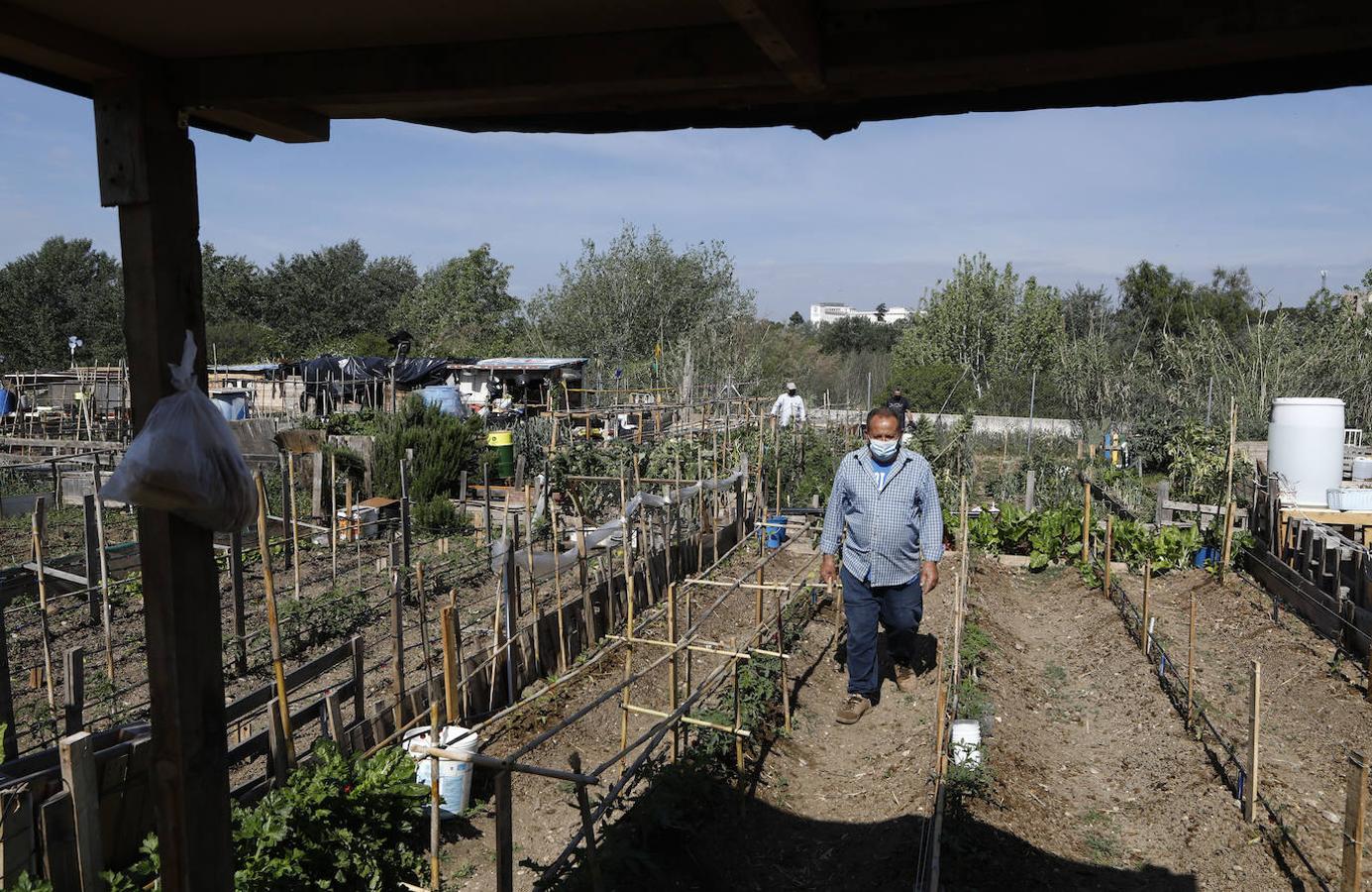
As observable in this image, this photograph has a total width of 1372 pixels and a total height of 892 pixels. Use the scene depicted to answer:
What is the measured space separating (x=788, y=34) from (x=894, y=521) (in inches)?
151

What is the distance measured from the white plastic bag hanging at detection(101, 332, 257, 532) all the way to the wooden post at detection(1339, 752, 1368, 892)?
323 centimetres

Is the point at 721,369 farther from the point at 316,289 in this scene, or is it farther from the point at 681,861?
the point at 316,289

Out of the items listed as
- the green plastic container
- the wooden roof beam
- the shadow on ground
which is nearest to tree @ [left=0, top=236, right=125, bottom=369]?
the green plastic container

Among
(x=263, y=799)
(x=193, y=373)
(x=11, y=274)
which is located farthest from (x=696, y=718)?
(x=11, y=274)

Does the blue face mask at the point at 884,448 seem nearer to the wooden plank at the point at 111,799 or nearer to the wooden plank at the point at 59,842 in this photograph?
the wooden plank at the point at 111,799

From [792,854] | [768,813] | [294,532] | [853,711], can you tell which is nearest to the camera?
[792,854]

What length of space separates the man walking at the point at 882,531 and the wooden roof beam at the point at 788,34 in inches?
137

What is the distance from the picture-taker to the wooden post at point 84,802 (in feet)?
11.2

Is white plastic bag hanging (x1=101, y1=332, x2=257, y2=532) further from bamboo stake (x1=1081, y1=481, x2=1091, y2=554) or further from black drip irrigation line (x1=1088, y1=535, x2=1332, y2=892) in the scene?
bamboo stake (x1=1081, y1=481, x2=1091, y2=554)

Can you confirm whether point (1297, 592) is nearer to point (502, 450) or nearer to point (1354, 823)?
point (1354, 823)

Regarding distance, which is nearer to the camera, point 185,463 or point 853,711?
point 185,463

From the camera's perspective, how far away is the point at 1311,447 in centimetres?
948

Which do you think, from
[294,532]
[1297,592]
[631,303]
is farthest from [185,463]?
[631,303]

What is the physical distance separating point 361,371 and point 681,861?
20232 millimetres
